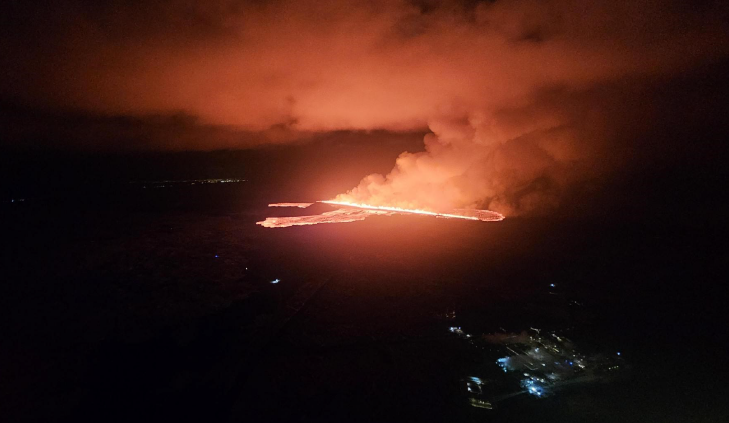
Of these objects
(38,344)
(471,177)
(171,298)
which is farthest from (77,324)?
(471,177)

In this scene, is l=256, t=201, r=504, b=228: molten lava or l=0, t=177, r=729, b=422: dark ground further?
l=256, t=201, r=504, b=228: molten lava

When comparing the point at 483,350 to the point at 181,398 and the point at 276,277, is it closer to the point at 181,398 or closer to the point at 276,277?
the point at 181,398

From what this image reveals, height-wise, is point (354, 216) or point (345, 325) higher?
point (354, 216)

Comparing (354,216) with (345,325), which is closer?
(345,325)

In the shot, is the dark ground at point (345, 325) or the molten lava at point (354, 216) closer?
the dark ground at point (345, 325)

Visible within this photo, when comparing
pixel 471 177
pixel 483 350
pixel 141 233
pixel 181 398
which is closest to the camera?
pixel 181 398

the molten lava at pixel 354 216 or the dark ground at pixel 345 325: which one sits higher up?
the molten lava at pixel 354 216

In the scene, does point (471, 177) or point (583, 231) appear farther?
point (471, 177)

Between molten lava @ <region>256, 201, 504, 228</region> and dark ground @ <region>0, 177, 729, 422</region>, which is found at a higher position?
molten lava @ <region>256, 201, 504, 228</region>
